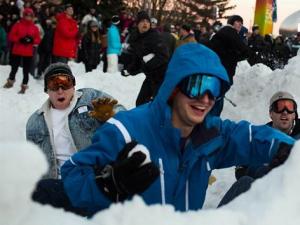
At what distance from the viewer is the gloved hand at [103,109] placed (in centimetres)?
425

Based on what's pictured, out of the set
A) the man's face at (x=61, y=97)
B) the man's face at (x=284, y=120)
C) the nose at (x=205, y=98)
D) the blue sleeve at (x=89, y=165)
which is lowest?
the man's face at (x=284, y=120)

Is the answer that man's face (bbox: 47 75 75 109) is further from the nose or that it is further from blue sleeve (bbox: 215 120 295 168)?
the nose

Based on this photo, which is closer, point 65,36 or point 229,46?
point 229,46

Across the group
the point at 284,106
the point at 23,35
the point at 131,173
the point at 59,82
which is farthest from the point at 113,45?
the point at 131,173

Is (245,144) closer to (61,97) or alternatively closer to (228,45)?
(61,97)

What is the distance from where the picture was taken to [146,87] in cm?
764

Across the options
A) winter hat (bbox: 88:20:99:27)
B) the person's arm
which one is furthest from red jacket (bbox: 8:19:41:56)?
the person's arm

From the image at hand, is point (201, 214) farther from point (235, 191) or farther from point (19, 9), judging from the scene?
point (19, 9)

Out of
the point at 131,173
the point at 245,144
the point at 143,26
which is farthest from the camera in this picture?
the point at 143,26

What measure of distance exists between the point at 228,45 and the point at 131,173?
5962 mm

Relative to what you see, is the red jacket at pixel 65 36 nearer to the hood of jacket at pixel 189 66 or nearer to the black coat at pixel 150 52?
the black coat at pixel 150 52

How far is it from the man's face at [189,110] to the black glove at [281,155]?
1.20ft

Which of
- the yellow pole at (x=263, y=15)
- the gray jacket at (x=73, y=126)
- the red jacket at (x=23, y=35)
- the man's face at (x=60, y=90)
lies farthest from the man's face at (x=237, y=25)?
the yellow pole at (x=263, y=15)

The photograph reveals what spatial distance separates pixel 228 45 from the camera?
7.92 meters
